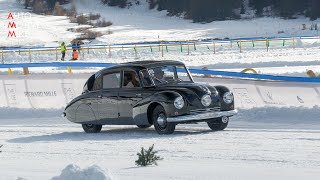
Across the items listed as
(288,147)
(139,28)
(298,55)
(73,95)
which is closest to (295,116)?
(288,147)

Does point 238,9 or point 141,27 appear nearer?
point 141,27

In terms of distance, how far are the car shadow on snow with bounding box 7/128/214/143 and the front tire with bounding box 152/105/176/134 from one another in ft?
0.42

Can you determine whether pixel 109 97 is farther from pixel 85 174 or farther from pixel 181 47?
pixel 181 47

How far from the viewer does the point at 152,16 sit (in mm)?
110062

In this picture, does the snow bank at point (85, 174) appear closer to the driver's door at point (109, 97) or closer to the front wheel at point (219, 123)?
the front wheel at point (219, 123)

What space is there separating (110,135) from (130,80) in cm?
119

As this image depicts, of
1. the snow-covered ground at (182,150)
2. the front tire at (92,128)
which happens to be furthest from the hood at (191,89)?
the front tire at (92,128)

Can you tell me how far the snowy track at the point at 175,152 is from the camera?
38.3ft

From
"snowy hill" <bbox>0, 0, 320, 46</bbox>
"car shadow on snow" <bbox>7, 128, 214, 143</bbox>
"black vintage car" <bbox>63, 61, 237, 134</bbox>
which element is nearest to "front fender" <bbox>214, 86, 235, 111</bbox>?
"black vintage car" <bbox>63, 61, 237, 134</bbox>

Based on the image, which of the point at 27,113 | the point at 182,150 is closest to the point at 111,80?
the point at 182,150

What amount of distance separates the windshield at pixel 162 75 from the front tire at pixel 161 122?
68 centimetres

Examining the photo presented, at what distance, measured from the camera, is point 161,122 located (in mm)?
17156

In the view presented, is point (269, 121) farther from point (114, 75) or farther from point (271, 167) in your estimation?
point (271, 167)

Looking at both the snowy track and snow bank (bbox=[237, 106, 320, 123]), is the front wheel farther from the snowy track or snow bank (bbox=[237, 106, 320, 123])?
snow bank (bbox=[237, 106, 320, 123])
